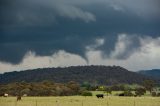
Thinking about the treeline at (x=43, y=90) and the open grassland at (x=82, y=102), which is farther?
the treeline at (x=43, y=90)

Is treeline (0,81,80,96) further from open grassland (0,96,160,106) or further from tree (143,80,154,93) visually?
open grassland (0,96,160,106)

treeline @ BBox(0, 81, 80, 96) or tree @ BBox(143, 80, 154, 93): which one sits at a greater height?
tree @ BBox(143, 80, 154, 93)

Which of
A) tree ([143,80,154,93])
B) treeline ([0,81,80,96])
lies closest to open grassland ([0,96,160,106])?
treeline ([0,81,80,96])

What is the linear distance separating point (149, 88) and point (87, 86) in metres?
27.2

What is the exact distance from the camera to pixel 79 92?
5374 inches

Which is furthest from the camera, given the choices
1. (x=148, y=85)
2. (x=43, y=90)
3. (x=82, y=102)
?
(x=148, y=85)

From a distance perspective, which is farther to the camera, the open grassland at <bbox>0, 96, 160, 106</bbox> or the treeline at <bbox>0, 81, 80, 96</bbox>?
the treeline at <bbox>0, 81, 80, 96</bbox>

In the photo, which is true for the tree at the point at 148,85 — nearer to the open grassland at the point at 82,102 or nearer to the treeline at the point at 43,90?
the treeline at the point at 43,90

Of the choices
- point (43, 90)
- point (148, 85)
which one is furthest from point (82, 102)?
point (148, 85)

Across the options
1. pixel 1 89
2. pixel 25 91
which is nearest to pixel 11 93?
pixel 25 91

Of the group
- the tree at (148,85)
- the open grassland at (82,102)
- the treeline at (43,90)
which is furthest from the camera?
the tree at (148,85)

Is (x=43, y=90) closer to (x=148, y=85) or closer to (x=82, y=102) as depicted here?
(x=148, y=85)

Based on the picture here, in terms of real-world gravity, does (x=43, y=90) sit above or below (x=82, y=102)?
above

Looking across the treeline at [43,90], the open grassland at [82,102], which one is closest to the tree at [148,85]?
the treeline at [43,90]
